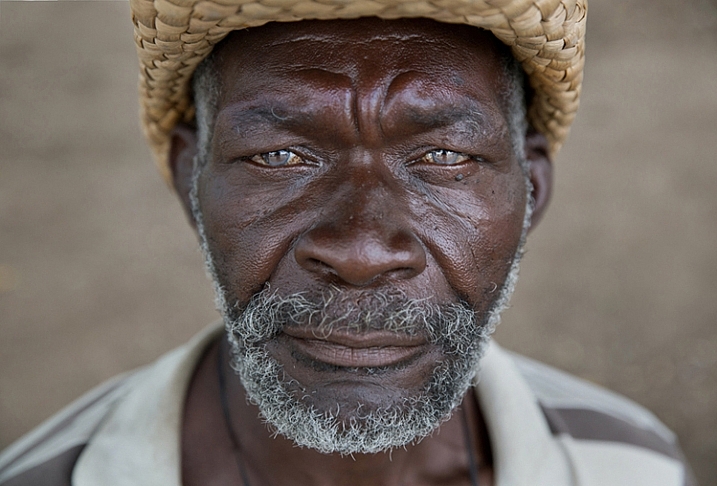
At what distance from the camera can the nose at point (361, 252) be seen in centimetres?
164

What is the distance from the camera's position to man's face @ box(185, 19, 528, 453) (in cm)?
170

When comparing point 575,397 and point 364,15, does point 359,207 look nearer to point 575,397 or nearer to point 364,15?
point 364,15

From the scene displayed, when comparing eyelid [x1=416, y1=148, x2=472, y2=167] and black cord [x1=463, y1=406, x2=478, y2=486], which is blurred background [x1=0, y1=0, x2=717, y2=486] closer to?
black cord [x1=463, y1=406, x2=478, y2=486]

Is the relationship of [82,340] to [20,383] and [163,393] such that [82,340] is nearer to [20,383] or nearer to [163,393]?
[20,383]

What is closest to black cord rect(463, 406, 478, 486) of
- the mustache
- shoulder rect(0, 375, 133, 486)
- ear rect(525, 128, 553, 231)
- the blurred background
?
the mustache

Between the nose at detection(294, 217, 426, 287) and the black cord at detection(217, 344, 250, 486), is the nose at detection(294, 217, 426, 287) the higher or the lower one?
the higher one

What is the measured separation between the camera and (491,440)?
217 centimetres

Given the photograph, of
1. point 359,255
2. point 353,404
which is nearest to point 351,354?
point 353,404

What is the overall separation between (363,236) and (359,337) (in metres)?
0.23

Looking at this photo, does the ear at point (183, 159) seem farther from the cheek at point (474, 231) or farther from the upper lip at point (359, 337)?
the cheek at point (474, 231)

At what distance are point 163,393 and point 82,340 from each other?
2918mm

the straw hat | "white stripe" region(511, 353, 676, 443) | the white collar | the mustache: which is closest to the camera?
the straw hat

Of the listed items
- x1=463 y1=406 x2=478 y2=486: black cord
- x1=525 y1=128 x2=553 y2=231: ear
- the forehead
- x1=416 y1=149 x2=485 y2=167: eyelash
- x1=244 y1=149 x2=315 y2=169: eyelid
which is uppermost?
the forehead

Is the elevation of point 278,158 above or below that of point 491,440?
above
